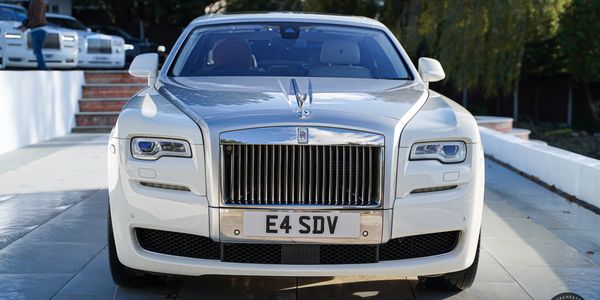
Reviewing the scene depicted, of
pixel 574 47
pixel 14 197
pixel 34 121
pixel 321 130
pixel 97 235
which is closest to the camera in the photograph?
pixel 321 130

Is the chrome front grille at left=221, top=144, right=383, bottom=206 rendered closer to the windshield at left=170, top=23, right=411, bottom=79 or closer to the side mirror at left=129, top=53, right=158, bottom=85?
the windshield at left=170, top=23, right=411, bottom=79

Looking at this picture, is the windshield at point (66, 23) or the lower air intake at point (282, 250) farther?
the windshield at point (66, 23)

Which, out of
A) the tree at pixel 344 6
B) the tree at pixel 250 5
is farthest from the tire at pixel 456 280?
the tree at pixel 250 5

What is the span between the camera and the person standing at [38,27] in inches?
634

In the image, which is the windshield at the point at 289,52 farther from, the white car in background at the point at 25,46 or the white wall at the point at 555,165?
the white car in background at the point at 25,46

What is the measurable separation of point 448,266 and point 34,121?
9756 millimetres

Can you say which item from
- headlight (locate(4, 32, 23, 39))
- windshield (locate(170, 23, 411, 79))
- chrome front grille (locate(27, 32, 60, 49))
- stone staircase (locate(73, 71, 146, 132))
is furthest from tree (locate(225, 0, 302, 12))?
windshield (locate(170, 23, 411, 79))

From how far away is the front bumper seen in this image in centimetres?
402

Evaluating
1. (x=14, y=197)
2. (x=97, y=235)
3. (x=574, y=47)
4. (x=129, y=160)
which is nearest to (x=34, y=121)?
(x=14, y=197)

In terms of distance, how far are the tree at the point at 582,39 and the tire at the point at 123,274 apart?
2580 cm

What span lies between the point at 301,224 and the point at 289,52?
2.03 m

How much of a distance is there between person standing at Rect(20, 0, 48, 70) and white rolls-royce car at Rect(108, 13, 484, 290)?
12696mm

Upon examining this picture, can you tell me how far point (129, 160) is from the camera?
4148 millimetres

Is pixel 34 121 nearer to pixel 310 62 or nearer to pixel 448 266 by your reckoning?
pixel 310 62
